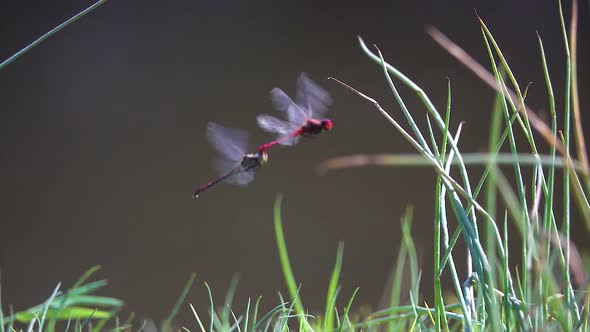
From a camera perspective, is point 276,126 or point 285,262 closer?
point 285,262

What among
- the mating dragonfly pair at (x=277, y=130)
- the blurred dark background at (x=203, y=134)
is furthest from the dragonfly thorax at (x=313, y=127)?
the blurred dark background at (x=203, y=134)

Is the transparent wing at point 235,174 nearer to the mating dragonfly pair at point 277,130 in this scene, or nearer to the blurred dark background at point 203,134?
the mating dragonfly pair at point 277,130

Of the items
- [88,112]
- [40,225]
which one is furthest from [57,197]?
[88,112]

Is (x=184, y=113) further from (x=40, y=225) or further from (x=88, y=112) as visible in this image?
(x=40, y=225)

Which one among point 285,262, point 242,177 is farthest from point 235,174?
point 285,262

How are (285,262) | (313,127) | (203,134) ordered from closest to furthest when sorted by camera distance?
(285,262) < (313,127) < (203,134)

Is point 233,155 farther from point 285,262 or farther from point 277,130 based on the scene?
point 285,262

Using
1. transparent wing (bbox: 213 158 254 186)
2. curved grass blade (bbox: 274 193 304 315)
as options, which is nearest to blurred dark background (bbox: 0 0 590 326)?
transparent wing (bbox: 213 158 254 186)
